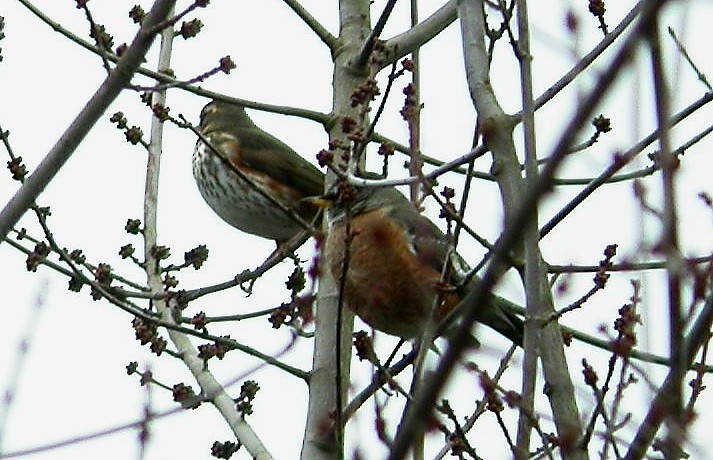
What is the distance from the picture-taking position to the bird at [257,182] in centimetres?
711

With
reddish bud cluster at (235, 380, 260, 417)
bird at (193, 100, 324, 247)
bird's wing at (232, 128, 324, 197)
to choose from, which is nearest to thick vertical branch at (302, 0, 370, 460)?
reddish bud cluster at (235, 380, 260, 417)

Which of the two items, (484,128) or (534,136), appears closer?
(534,136)

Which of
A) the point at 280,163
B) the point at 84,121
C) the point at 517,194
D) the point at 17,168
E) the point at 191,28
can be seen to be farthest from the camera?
the point at 280,163

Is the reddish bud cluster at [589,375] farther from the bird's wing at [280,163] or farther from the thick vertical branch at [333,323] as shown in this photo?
the bird's wing at [280,163]

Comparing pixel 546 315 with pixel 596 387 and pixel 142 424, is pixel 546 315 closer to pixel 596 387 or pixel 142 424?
pixel 596 387

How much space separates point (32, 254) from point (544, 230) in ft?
6.82

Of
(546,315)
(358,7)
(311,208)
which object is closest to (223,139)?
(311,208)

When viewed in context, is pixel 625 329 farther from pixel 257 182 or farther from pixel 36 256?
pixel 257 182

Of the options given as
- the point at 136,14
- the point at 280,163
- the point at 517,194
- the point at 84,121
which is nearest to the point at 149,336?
the point at 136,14

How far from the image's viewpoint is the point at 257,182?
7.14 metres

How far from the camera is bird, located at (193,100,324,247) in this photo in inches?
280

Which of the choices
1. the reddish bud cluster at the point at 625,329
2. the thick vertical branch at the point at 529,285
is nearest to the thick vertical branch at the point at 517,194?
the thick vertical branch at the point at 529,285

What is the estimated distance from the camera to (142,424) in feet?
11.6

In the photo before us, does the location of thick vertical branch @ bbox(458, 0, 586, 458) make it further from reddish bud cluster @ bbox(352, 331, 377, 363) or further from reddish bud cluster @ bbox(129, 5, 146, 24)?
reddish bud cluster @ bbox(129, 5, 146, 24)
